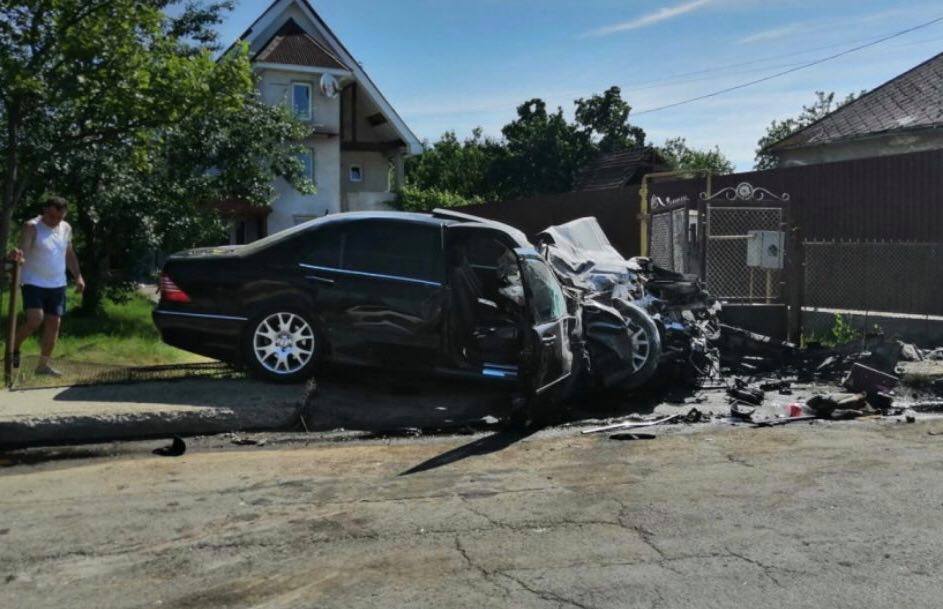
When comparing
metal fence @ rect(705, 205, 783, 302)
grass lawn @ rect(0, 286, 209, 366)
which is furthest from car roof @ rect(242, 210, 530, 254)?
metal fence @ rect(705, 205, 783, 302)

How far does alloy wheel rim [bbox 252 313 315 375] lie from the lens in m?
8.07

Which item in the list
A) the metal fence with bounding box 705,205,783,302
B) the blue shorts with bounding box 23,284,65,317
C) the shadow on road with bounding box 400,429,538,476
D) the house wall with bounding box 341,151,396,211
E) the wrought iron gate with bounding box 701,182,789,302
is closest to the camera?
the shadow on road with bounding box 400,429,538,476

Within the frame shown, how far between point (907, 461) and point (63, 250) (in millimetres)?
7406

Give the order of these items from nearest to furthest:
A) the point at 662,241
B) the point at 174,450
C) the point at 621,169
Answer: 1. the point at 174,450
2. the point at 662,241
3. the point at 621,169

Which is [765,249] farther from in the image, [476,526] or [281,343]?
[476,526]

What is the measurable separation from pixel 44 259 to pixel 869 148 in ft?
68.7

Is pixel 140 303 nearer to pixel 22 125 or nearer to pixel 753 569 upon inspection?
pixel 22 125

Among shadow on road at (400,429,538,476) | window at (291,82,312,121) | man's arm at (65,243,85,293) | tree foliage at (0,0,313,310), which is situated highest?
window at (291,82,312,121)

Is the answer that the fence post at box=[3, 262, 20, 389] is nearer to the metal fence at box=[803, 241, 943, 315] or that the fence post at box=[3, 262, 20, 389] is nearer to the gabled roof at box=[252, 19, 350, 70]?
the metal fence at box=[803, 241, 943, 315]

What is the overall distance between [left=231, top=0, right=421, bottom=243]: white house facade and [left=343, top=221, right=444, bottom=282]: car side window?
20636mm

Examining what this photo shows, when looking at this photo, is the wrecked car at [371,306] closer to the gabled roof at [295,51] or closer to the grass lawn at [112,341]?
the grass lawn at [112,341]

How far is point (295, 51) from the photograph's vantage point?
97.2 feet

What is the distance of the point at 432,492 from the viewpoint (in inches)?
221

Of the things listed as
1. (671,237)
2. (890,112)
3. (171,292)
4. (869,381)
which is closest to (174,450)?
(171,292)
